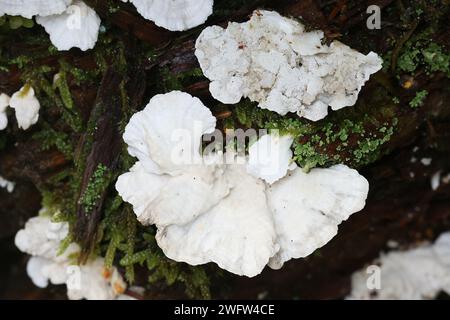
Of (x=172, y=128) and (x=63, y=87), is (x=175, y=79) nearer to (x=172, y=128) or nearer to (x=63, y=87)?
(x=172, y=128)

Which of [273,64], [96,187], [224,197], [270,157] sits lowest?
[96,187]

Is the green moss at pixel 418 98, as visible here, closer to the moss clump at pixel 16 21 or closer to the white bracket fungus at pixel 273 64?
the white bracket fungus at pixel 273 64

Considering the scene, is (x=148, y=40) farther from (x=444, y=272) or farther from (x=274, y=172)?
(x=444, y=272)

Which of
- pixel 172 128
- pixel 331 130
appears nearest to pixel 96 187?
pixel 172 128

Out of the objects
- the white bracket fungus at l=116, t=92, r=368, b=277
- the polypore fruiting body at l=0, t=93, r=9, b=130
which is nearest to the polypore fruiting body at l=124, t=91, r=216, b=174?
the white bracket fungus at l=116, t=92, r=368, b=277

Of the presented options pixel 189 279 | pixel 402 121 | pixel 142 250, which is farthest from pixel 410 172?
pixel 142 250

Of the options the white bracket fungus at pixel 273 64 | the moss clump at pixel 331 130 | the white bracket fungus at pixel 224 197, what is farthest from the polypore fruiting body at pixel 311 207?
the white bracket fungus at pixel 273 64
